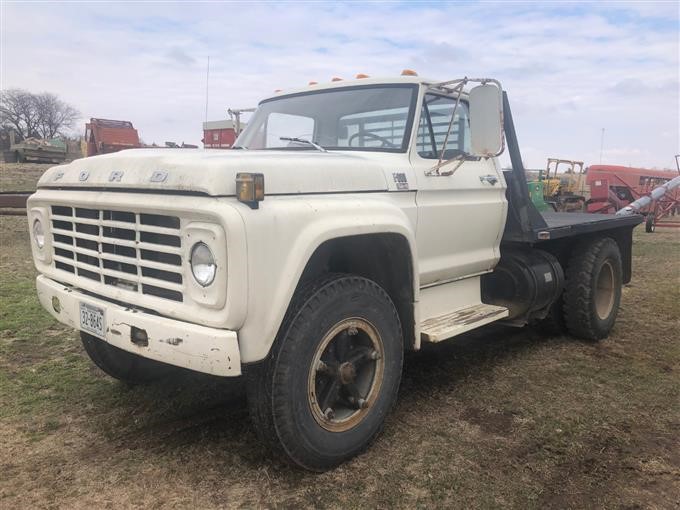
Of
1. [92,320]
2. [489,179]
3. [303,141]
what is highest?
[303,141]

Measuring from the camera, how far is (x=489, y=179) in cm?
437

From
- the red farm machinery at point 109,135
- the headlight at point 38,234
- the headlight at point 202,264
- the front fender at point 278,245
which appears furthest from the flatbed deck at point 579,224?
the red farm machinery at point 109,135

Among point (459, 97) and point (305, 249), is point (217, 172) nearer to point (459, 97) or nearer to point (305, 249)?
point (305, 249)

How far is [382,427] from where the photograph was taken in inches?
129

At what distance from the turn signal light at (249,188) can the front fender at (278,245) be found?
4cm

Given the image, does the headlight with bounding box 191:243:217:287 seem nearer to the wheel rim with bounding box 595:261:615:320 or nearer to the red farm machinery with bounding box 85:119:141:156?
the wheel rim with bounding box 595:261:615:320

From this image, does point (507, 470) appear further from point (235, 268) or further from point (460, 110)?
point (460, 110)

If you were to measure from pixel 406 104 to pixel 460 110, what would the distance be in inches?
26.0

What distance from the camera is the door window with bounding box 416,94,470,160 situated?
3.90 meters

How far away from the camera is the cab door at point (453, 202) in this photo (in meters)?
3.75

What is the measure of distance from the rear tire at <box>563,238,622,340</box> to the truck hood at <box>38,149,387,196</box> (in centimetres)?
276

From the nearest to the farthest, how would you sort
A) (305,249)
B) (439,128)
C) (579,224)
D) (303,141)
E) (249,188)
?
1. (249,188)
2. (305,249)
3. (303,141)
4. (439,128)
5. (579,224)

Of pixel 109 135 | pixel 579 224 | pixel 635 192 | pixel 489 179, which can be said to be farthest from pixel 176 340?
pixel 109 135

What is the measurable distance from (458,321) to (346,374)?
1.24 metres
